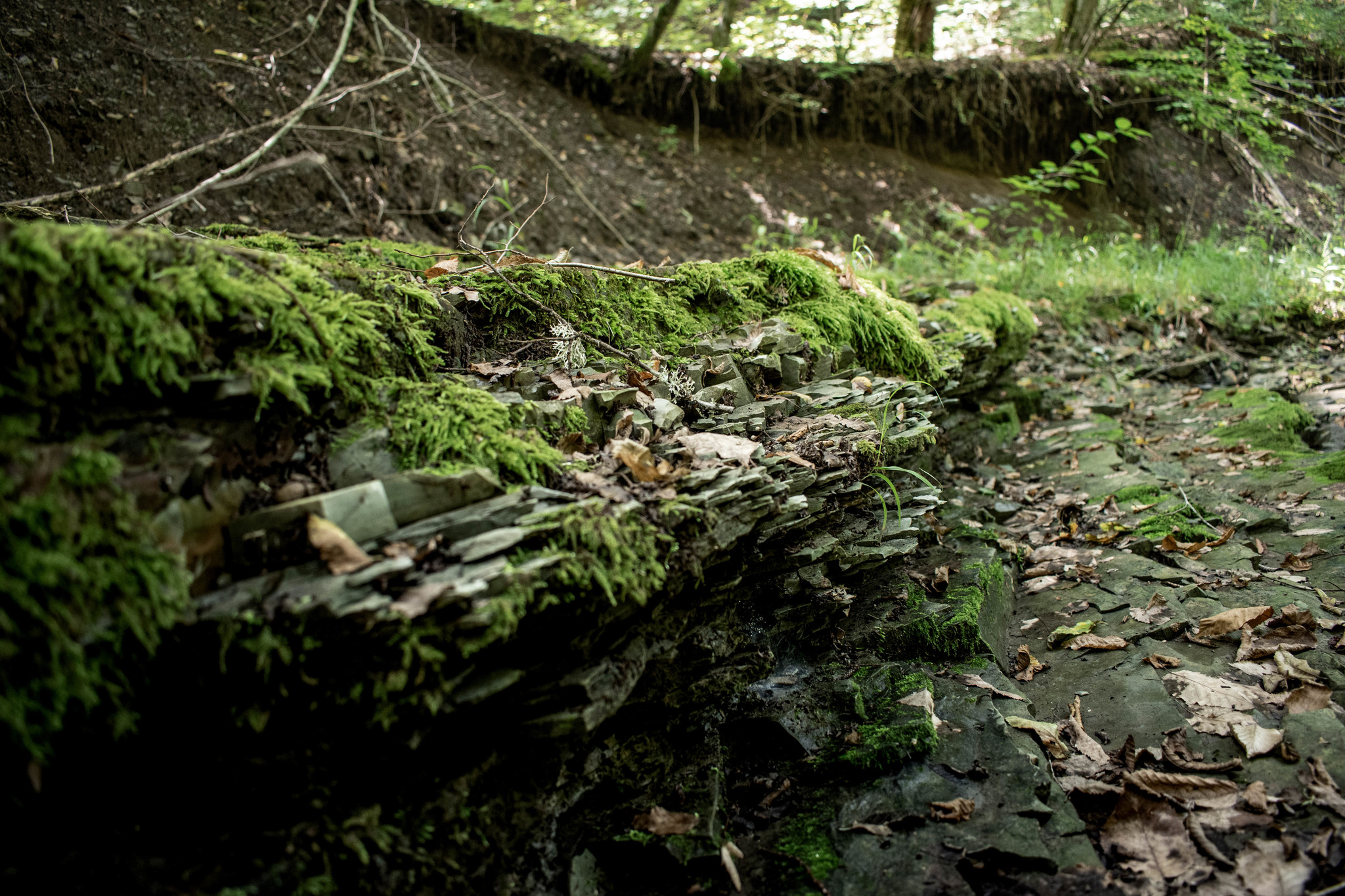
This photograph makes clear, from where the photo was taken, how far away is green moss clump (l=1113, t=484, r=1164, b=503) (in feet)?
14.1

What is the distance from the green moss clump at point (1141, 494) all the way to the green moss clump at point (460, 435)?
12.8ft

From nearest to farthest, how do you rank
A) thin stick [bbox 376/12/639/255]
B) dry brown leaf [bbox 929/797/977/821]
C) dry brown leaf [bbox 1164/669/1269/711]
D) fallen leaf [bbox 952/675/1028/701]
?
dry brown leaf [bbox 929/797/977/821] < dry brown leaf [bbox 1164/669/1269/711] < fallen leaf [bbox 952/675/1028/701] < thin stick [bbox 376/12/639/255]

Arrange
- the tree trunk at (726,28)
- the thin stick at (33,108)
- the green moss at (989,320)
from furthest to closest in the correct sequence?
the tree trunk at (726,28), the green moss at (989,320), the thin stick at (33,108)

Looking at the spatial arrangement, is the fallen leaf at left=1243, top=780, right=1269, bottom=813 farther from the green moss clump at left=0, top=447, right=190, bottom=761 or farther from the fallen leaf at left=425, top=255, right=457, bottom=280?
the fallen leaf at left=425, top=255, right=457, bottom=280

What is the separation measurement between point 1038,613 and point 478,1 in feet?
30.3

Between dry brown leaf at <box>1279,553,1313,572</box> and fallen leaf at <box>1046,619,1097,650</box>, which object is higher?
dry brown leaf at <box>1279,553,1313,572</box>

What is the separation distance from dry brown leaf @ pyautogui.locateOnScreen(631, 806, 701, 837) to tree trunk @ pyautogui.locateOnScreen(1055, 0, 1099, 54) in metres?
13.4

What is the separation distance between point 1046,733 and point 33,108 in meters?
6.86

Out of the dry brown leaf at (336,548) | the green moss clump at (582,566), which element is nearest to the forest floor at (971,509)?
the green moss clump at (582,566)

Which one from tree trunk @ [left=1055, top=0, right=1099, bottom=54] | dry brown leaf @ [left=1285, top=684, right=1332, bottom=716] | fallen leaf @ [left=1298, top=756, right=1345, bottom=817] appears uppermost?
tree trunk @ [left=1055, top=0, right=1099, bottom=54]

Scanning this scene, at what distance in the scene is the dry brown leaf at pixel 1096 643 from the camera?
2.99 meters

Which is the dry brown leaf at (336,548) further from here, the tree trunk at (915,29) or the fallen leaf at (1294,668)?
Answer: the tree trunk at (915,29)

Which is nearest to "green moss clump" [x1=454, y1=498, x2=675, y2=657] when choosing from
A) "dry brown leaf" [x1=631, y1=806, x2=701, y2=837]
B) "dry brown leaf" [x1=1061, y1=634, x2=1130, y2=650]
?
"dry brown leaf" [x1=631, y1=806, x2=701, y2=837]

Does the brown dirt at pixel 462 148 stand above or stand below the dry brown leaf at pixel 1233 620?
above
